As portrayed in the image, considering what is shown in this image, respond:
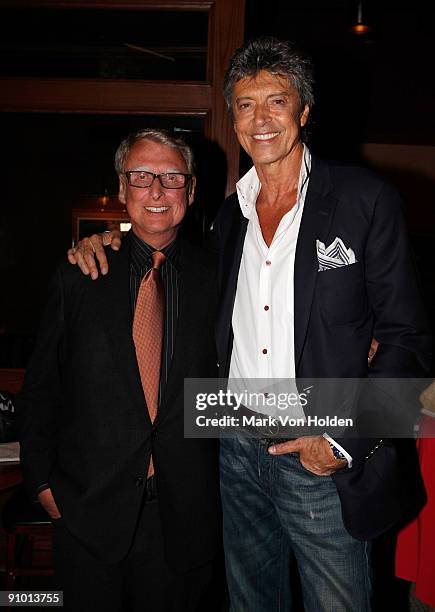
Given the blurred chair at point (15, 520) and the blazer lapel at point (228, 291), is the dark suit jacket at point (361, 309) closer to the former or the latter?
the blazer lapel at point (228, 291)

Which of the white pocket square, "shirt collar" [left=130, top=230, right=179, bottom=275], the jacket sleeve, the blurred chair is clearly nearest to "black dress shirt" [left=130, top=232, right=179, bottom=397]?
"shirt collar" [left=130, top=230, right=179, bottom=275]

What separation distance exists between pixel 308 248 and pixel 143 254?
21.0 inches

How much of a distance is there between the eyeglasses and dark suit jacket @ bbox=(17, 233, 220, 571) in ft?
0.72

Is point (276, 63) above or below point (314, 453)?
above

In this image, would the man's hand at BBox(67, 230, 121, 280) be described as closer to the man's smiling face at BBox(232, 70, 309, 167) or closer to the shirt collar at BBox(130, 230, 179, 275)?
the shirt collar at BBox(130, 230, 179, 275)

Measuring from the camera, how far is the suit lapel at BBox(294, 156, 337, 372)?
1618 mm

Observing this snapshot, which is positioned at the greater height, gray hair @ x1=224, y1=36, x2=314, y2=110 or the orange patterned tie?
gray hair @ x1=224, y1=36, x2=314, y2=110

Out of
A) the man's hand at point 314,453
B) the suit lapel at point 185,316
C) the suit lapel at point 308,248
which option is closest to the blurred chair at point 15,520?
the suit lapel at point 185,316

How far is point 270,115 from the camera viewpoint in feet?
5.67

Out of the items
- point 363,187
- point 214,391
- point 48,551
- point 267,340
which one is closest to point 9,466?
point 48,551

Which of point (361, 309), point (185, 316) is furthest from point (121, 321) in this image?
point (361, 309)

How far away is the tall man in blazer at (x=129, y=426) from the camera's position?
5.54 feet

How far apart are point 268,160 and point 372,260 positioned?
0.44 m

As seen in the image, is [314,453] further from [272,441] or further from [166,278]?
[166,278]
